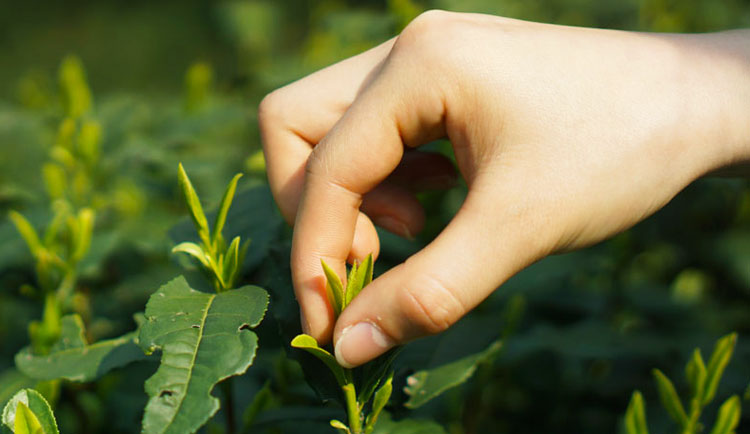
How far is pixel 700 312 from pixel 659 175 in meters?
1.11

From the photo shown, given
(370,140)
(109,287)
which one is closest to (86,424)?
(109,287)

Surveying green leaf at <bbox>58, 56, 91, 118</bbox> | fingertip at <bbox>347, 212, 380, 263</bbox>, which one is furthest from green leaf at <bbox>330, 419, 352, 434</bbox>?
green leaf at <bbox>58, 56, 91, 118</bbox>

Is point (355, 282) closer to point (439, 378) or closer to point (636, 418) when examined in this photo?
point (439, 378)

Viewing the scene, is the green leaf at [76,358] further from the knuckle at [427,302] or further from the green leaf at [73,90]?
the green leaf at [73,90]

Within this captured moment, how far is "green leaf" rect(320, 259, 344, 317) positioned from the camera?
40.8 inches

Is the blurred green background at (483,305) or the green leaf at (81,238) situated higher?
the green leaf at (81,238)

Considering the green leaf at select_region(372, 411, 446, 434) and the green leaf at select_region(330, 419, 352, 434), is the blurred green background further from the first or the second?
the green leaf at select_region(330, 419, 352, 434)

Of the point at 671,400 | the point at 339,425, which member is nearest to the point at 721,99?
the point at 671,400

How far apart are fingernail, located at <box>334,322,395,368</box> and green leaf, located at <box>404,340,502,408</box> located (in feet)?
0.73

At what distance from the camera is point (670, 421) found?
156 cm

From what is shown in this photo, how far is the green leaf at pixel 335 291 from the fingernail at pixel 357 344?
49 mm

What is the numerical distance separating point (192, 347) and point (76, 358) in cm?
39

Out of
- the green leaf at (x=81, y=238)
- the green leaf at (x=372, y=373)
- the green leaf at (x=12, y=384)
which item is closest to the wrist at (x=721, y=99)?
the green leaf at (x=372, y=373)

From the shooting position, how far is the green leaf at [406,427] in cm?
119
